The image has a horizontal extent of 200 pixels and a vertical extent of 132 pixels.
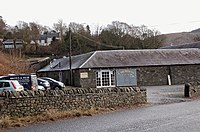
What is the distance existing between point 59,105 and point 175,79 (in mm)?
31029

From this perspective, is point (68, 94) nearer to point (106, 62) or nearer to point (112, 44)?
point (106, 62)

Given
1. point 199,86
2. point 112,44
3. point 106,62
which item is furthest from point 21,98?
point 112,44

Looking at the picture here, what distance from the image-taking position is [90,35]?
9175 cm

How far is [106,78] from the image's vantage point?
43812mm

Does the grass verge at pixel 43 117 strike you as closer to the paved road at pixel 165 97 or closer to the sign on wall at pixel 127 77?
the paved road at pixel 165 97

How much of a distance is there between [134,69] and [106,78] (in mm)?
3734

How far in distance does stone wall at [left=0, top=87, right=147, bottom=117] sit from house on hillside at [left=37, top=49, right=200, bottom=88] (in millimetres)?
22421

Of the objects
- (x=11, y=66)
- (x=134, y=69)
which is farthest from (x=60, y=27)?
(x=134, y=69)

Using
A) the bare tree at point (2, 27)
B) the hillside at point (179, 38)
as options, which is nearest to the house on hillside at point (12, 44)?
the bare tree at point (2, 27)

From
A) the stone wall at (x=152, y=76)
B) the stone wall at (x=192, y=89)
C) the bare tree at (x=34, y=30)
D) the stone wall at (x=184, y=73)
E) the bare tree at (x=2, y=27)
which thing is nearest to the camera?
the stone wall at (x=192, y=89)

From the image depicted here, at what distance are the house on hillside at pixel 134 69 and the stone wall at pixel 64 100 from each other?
22.4 m

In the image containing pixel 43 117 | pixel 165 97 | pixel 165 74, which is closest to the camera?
pixel 43 117

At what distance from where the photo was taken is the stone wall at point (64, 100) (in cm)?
1556

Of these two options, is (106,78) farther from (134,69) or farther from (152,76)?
(152,76)
